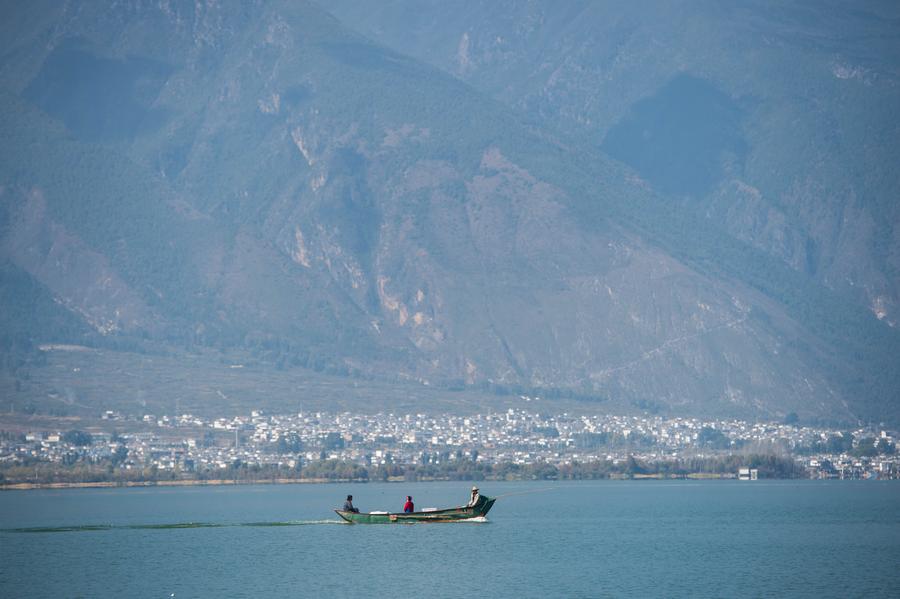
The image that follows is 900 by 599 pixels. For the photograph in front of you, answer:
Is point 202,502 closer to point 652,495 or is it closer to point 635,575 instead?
point 652,495

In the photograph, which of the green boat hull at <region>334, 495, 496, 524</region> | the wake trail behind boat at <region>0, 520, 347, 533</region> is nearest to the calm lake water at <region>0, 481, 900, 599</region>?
the wake trail behind boat at <region>0, 520, 347, 533</region>

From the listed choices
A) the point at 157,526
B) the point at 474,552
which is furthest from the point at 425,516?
the point at 157,526

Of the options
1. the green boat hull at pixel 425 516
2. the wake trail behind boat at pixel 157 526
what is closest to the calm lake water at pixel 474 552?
the wake trail behind boat at pixel 157 526

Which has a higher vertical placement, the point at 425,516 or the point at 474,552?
the point at 425,516

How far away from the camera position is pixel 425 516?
441 ft

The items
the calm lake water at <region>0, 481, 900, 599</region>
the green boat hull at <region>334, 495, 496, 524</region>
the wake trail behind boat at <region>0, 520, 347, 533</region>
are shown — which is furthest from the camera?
the green boat hull at <region>334, 495, 496, 524</region>

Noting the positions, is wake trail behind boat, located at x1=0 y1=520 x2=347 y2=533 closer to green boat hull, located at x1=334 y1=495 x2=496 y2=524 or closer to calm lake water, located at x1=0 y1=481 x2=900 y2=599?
calm lake water, located at x1=0 y1=481 x2=900 y2=599

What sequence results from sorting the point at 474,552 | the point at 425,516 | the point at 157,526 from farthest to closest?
1. the point at 157,526
2. the point at 425,516
3. the point at 474,552

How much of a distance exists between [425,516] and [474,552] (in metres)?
19.2

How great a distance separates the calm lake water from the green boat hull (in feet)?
2.99

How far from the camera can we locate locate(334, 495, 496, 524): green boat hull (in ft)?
441

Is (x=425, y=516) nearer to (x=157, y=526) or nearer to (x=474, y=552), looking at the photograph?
(x=474, y=552)

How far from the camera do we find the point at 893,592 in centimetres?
9231

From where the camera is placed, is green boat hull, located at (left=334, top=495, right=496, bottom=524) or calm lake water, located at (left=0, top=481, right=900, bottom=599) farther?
green boat hull, located at (left=334, top=495, right=496, bottom=524)
